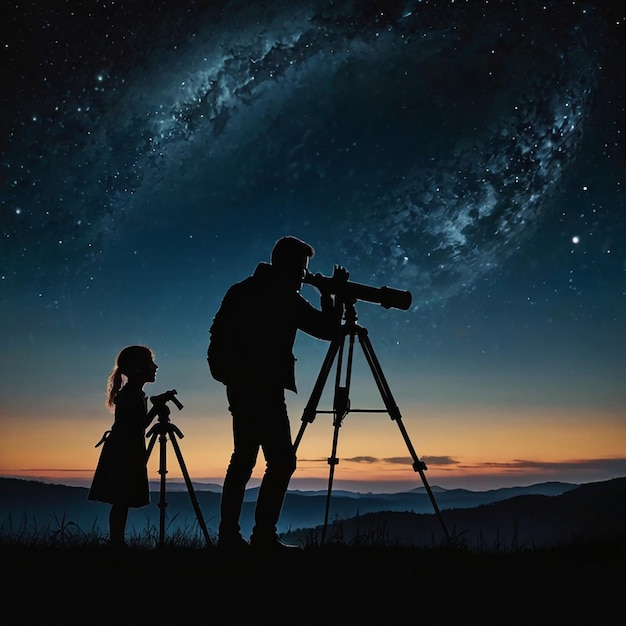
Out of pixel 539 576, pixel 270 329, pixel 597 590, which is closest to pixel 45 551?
pixel 270 329

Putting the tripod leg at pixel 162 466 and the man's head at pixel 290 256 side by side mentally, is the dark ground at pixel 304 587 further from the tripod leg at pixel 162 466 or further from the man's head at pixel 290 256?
the man's head at pixel 290 256

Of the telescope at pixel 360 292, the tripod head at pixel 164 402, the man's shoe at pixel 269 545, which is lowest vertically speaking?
the man's shoe at pixel 269 545

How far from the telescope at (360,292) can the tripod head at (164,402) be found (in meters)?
1.80

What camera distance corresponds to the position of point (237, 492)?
5.09 meters

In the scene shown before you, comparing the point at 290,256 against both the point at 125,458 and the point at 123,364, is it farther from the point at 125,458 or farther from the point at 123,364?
the point at 125,458

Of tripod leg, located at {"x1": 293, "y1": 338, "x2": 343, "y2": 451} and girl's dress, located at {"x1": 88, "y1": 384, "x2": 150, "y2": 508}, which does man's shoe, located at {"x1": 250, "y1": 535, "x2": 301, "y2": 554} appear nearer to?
tripod leg, located at {"x1": 293, "y1": 338, "x2": 343, "y2": 451}

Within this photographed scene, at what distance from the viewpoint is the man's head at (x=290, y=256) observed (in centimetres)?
535

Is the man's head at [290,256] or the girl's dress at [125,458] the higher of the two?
the man's head at [290,256]

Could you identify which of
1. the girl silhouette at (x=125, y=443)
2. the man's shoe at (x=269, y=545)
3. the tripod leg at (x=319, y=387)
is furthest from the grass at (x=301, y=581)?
the tripod leg at (x=319, y=387)

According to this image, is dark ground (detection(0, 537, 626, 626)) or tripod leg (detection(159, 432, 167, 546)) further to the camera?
tripod leg (detection(159, 432, 167, 546))

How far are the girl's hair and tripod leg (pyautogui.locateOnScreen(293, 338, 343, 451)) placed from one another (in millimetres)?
1726

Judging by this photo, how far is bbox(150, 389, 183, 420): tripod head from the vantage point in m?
6.08

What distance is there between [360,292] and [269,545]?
2387 mm

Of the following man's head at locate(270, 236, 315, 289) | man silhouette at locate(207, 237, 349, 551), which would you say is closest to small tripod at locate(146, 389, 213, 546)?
man silhouette at locate(207, 237, 349, 551)
